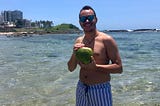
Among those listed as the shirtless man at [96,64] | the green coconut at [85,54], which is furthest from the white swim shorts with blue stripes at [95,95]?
the green coconut at [85,54]

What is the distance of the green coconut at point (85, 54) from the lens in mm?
4254

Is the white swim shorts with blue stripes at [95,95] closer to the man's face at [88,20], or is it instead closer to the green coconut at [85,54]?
the green coconut at [85,54]

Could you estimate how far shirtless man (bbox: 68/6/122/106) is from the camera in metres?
4.57

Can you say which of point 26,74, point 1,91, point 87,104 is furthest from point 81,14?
point 26,74

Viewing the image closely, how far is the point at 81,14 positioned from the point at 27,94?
21.6 ft

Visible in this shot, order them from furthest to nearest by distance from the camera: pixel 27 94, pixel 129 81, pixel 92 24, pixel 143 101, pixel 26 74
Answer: pixel 26 74 → pixel 129 81 → pixel 27 94 → pixel 143 101 → pixel 92 24

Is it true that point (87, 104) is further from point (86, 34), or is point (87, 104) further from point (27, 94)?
point (27, 94)

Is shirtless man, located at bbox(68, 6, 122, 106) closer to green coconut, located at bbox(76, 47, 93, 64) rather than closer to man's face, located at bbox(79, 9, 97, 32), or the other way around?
man's face, located at bbox(79, 9, 97, 32)

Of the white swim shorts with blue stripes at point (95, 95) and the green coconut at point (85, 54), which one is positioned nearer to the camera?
the green coconut at point (85, 54)

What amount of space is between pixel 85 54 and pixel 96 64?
1.08ft

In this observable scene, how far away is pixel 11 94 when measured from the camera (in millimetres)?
10914

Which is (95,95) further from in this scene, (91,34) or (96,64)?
(91,34)

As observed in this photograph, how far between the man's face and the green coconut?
0.33 meters

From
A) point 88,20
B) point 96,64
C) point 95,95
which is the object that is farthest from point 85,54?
point 95,95
